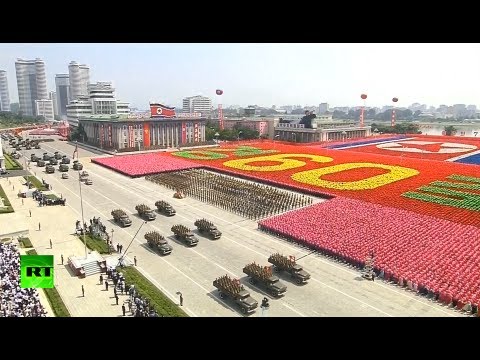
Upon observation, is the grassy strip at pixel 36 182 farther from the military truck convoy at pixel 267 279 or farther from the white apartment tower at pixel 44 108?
the white apartment tower at pixel 44 108

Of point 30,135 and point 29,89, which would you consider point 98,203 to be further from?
point 29,89

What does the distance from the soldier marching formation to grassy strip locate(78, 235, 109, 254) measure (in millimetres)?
12069

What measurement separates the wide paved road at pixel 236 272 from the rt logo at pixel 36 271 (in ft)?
21.5

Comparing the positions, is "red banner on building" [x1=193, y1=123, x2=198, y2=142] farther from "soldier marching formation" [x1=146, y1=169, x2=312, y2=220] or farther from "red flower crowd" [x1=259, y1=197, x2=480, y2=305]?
"red flower crowd" [x1=259, y1=197, x2=480, y2=305]

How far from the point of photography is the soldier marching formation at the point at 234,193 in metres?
34.4

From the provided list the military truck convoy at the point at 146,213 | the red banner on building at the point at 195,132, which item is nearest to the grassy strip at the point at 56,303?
the military truck convoy at the point at 146,213

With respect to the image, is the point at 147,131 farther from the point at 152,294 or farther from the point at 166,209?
the point at 152,294

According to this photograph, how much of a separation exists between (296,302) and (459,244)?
1257cm

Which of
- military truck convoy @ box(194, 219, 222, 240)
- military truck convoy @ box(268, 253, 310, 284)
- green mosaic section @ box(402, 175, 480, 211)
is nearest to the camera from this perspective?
military truck convoy @ box(268, 253, 310, 284)

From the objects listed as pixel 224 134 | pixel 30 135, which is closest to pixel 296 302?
pixel 224 134

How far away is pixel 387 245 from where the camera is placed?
23.7m

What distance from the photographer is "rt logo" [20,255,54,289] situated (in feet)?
46.0

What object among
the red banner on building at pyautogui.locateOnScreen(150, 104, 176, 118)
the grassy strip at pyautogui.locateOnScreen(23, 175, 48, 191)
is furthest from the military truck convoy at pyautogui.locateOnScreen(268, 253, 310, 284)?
the red banner on building at pyautogui.locateOnScreen(150, 104, 176, 118)

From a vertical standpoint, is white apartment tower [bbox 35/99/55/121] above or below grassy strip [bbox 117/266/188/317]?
above
